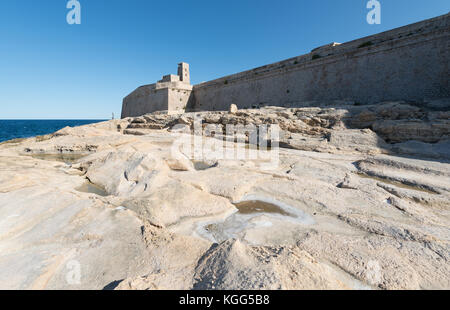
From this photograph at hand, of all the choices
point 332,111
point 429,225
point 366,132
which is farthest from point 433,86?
point 429,225

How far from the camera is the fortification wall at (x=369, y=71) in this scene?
318 inches

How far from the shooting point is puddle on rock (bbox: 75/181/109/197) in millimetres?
3403

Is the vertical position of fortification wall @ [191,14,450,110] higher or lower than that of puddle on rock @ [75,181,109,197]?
higher

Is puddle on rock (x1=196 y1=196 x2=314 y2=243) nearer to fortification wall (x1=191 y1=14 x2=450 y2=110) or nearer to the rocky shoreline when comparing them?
the rocky shoreline

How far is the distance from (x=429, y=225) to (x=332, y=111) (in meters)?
6.15

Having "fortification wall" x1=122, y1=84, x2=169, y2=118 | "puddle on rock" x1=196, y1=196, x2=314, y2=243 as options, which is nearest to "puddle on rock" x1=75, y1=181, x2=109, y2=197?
"puddle on rock" x1=196, y1=196, x2=314, y2=243

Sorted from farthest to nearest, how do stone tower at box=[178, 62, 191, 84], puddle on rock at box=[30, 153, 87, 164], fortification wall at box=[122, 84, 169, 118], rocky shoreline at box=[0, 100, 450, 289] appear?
1. stone tower at box=[178, 62, 191, 84]
2. fortification wall at box=[122, 84, 169, 118]
3. puddle on rock at box=[30, 153, 87, 164]
4. rocky shoreline at box=[0, 100, 450, 289]

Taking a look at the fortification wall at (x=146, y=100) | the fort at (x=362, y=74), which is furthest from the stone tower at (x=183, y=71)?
the fort at (x=362, y=74)

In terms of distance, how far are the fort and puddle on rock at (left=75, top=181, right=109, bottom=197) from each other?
10.3 m

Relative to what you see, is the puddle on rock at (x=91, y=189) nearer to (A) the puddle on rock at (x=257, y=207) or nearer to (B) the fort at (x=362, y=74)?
(A) the puddle on rock at (x=257, y=207)

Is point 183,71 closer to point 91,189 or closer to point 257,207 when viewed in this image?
point 91,189

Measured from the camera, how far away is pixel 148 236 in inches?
79.8

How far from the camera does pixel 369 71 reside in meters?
9.76
